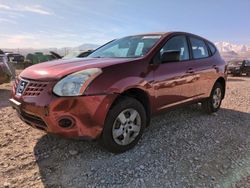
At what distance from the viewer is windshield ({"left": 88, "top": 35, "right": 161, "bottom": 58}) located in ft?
14.5

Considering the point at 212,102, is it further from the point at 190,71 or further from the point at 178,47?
the point at 178,47

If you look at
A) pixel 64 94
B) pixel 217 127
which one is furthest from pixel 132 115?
pixel 217 127

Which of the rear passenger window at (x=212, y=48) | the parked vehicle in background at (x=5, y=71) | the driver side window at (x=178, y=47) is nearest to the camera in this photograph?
the driver side window at (x=178, y=47)

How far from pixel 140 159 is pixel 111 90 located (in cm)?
100

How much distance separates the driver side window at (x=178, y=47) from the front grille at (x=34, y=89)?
6.27 feet

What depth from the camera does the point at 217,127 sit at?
5.20 meters

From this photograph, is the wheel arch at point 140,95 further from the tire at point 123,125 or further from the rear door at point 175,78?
the rear door at point 175,78

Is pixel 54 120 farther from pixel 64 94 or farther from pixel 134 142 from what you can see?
pixel 134 142

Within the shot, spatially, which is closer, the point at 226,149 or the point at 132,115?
the point at 132,115

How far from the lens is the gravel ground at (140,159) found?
125 inches

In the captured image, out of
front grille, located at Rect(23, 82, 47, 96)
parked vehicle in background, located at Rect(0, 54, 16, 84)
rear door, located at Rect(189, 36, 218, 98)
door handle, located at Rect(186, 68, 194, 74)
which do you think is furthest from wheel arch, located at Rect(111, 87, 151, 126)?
parked vehicle in background, located at Rect(0, 54, 16, 84)

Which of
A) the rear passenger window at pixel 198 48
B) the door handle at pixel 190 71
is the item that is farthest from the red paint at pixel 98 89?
the rear passenger window at pixel 198 48

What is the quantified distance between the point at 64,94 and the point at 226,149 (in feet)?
8.34

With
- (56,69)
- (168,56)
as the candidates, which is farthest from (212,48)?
(56,69)
